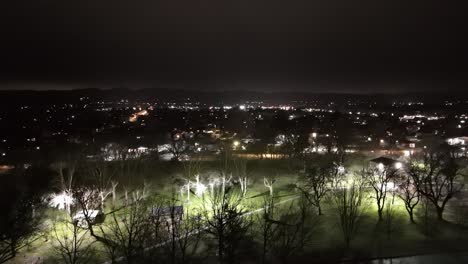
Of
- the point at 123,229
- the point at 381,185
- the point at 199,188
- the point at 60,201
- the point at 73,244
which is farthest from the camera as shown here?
the point at 199,188

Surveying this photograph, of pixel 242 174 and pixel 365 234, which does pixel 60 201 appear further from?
pixel 365 234

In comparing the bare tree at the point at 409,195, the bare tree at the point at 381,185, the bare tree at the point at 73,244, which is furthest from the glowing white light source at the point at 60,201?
the bare tree at the point at 409,195

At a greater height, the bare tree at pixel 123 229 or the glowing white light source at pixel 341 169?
the glowing white light source at pixel 341 169

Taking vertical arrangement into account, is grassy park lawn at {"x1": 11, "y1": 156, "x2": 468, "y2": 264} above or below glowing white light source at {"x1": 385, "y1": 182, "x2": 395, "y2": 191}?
below

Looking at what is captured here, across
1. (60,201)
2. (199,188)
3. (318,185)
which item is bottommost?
(60,201)

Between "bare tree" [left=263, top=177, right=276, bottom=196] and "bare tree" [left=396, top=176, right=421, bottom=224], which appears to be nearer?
"bare tree" [left=396, top=176, right=421, bottom=224]

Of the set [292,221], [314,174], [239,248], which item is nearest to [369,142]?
[314,174]

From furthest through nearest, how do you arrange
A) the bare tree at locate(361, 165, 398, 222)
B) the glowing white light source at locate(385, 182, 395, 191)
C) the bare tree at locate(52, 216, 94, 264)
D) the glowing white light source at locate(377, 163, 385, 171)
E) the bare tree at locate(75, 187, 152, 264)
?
1. the glowing white light source at locate(377, 163, 385, 171)
2. the glowing white light source at locate(385, 182, 395, 191)
3. the bare tree at locate(361, 165, 398, 222)
4. the bare tree at locate(52, 216, 94, 264)
5. the bare tree at locate(75, 187, 152, 264)

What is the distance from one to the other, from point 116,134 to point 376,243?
3601 centimetres

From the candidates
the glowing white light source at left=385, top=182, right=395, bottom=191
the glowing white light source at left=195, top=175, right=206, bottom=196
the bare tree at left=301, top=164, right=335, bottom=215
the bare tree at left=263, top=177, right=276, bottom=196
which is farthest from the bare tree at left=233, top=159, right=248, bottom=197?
the glowing white light source at left=385, top=182, right=395, bottom=191

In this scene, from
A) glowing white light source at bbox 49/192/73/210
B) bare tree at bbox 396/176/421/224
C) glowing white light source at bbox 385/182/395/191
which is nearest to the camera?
bare tree at bbox 396/176/421/224

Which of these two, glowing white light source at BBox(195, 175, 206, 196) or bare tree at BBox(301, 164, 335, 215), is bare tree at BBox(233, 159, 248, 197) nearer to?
glowing white light source at BBox(195, 175, 206, 196)

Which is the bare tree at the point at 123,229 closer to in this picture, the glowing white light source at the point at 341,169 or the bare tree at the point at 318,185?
the bare tree at the point at 318,185

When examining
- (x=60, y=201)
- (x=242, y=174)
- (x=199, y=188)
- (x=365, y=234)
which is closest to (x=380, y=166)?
(x=242, y=174)
